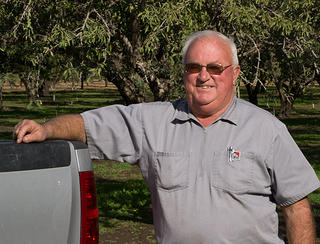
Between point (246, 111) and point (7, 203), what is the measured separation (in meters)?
1.25

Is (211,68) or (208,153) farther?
(211,68)

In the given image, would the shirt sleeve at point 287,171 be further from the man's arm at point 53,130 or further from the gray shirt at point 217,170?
the man's arm at point 53,130

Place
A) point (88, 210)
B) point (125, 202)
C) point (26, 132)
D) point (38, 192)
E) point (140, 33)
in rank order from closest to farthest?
point (38, 192)
point (26, 132)
point (88, 210)
point (140, 33)
point (125, 202)

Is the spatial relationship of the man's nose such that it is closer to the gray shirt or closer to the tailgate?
the gray shirt

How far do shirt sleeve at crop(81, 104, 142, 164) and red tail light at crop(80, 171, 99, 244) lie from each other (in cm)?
24

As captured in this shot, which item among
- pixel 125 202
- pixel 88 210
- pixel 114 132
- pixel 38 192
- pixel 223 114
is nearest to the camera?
pixel 38 192

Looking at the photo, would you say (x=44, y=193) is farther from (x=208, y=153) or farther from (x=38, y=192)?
(x=208, y=153)

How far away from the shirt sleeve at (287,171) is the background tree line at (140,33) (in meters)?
3.87

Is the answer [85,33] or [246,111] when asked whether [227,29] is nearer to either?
[85,33]

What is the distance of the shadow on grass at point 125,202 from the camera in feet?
28.4

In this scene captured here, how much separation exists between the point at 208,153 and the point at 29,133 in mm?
849

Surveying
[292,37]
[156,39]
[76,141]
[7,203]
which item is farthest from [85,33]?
[7,203]

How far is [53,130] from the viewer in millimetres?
2873

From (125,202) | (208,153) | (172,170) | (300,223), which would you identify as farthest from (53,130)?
(125,202)
